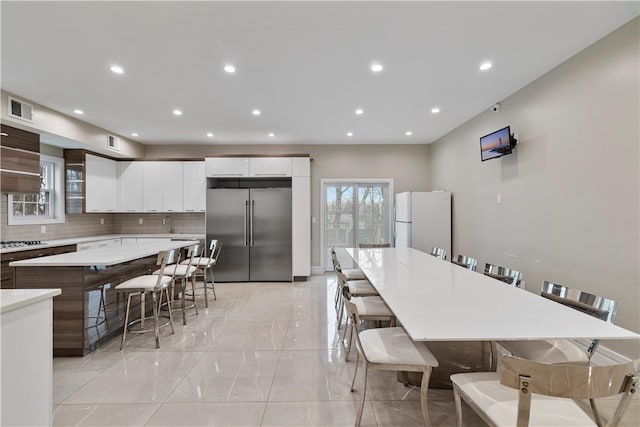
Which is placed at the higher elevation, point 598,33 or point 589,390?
point 598,33

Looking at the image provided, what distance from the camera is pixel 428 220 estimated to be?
549 centimetres

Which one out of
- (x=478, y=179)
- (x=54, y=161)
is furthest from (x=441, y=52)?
(x=54, y=161)

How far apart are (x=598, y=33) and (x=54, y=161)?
7.14 m

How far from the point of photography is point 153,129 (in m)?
5.28

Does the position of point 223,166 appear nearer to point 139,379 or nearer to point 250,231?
point 250,231

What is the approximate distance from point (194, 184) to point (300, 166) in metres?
2.10

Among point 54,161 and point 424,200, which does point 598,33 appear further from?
point 54,161

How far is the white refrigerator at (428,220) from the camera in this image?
549 centimetres

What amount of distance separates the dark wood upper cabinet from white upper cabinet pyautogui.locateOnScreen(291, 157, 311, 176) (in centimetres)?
374

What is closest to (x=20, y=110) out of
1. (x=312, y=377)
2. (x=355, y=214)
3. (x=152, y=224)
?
(x=152, y=224)

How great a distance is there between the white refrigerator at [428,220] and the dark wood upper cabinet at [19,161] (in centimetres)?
555

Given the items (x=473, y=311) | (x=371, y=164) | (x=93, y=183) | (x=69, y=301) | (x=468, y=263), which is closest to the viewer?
(x=473, y=311)

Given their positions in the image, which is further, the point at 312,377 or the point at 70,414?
the point at 312,377

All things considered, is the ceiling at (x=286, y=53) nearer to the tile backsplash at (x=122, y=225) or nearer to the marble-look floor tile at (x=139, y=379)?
the tile backsplash at (x=122, y=225)
